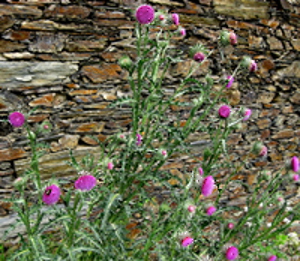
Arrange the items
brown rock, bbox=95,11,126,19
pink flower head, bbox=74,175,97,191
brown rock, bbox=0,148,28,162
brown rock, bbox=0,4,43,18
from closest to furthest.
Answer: pink flower head, bbox=74,175,97,191, brown rock, bbox=0,4,43,18, brown rock, bbox=0,148,28,162, brown rock, bbox=95,11,126,19

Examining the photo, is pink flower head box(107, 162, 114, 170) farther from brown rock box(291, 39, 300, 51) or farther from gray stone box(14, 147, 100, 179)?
brown rock box(291, 39, 300, 51)

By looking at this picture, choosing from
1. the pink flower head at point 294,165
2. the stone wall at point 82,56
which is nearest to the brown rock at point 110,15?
the stone wall at point 82,56

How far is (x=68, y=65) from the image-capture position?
2510mm

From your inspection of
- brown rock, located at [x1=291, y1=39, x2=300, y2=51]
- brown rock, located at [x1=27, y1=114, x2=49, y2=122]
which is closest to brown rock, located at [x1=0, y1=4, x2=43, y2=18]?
brown rock, located at [x1=27, y1=114, x2=49, y2=122]

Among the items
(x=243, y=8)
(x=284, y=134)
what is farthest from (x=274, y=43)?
(x=284, y=134)

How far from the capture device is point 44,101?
2479 mm

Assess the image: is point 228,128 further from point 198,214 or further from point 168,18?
point 168,18

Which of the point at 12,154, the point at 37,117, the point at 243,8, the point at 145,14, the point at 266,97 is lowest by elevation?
the point at 12,154

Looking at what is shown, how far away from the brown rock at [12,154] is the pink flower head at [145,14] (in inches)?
57.4

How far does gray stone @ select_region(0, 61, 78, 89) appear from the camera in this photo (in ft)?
7.54

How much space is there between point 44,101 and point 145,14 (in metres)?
1.23

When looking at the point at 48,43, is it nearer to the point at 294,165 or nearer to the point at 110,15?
the point at 110,15

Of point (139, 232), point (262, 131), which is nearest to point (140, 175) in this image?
point (139, 232)

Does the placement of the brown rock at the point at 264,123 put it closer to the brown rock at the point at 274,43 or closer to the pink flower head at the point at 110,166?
the brown rock at the point at 274,43
